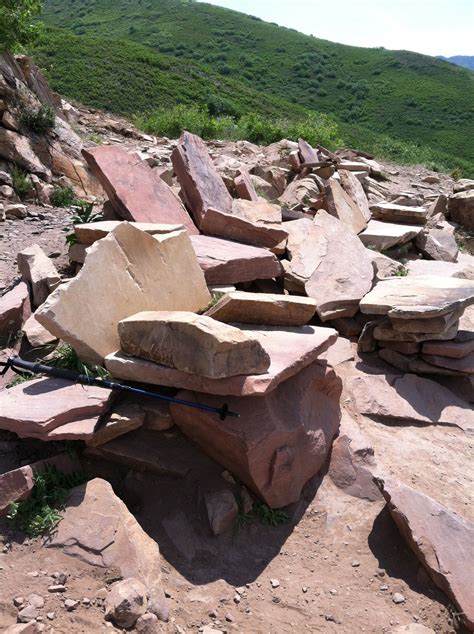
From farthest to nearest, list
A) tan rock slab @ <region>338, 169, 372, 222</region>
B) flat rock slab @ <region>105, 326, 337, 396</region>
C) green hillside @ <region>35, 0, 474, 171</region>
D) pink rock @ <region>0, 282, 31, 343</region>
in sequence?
green hillside @ <region>35, 0, 474, 171</region>, tan rock slab @ <region>338, 169, 372, 222</region>, pink rock @ <region>0, 282, 31, 343</region>, flat rock slab @ <region>105, 326, 337, 396</region>

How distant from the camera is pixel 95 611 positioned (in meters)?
2.50

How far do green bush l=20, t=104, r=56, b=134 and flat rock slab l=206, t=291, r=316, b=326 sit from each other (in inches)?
242

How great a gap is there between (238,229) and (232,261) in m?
0.75

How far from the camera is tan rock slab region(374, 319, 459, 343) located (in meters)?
4.73

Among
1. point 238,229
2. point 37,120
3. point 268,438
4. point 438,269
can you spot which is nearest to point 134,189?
point 238,229

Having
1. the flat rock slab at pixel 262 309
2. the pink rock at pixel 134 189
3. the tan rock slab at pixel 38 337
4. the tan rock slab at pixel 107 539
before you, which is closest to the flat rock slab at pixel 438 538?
the flat rock slab at pixel 262 309

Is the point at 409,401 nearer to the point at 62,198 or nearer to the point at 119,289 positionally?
the point at 119,289

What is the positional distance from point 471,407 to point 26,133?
23.2 feet

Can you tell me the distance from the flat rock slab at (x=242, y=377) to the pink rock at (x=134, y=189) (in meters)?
1.88

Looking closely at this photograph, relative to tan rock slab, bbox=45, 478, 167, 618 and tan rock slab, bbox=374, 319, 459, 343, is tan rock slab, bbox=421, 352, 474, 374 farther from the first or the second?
tan rock slab, bbox=45, 478, 167, 618

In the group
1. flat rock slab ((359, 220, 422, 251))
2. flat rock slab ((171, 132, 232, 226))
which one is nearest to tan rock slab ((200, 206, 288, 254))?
flat rock slab ((171, 132, 232, 226))

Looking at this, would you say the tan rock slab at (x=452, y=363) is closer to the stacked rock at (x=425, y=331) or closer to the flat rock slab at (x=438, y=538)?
the stacked rock at (x=425, y=331)

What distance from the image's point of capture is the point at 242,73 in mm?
41031

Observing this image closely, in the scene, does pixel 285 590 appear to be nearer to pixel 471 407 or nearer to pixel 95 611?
pixel 95 611
